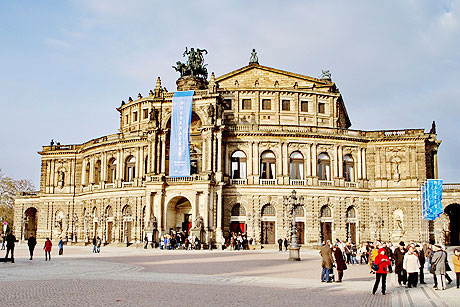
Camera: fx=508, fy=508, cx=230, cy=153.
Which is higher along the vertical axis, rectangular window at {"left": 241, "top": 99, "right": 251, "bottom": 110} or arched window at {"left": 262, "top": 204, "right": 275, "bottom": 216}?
rectangular window at {"left": 241, "top": 99, "right": 251, "bottom": 110}

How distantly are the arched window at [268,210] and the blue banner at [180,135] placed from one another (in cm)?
1032

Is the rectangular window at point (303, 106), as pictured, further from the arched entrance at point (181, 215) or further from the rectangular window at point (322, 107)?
the arched entrance at point (181, 215)

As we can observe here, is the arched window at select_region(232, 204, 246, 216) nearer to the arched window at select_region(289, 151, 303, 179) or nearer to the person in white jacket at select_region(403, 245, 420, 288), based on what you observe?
the arched window at select_region(289, 151, 303, 179)

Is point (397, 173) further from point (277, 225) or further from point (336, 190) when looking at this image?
point (277, 225)

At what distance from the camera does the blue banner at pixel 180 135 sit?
6101cm

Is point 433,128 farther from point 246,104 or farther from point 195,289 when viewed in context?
point 195,289

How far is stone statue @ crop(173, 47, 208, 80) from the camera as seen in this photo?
7006 cm

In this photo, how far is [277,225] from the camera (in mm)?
61219

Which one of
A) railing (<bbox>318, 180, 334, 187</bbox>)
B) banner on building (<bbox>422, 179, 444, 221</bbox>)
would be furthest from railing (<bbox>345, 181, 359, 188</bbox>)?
banner on building (<bbox>422, 179, 444, 221</bbox>)

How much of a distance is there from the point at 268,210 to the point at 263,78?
2003cm

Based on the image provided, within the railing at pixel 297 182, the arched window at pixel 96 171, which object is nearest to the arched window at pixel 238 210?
the railing at pixel 297 182

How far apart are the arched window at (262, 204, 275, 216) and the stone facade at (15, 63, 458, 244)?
0.12 meters

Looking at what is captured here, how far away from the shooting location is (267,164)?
63.5m

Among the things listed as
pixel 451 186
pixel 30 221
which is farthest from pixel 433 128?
pixel 30 221
